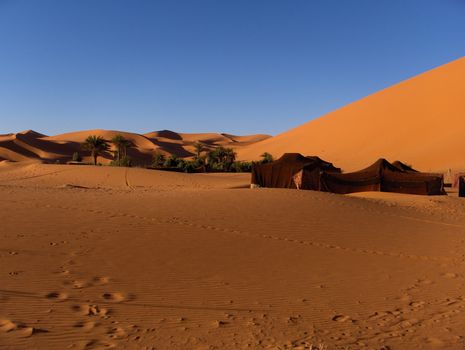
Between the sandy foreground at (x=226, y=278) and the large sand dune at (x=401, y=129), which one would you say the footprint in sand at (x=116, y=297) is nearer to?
the sandy foreground at (x=226, y=278)

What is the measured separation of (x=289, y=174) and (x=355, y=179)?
329 centimetres

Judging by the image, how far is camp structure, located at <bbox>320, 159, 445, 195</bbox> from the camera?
23.7 m

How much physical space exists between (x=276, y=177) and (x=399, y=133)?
35853 millimetres

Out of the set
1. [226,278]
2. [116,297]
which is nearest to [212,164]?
[226,278]

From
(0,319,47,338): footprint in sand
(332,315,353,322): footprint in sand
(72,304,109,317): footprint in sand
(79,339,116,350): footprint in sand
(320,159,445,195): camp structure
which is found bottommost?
(79,339,116,350): footprint in sand

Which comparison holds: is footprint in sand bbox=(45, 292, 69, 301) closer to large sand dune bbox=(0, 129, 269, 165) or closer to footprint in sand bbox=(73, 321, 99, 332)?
footprint in sand bbox=(73, 321, 99, 332)

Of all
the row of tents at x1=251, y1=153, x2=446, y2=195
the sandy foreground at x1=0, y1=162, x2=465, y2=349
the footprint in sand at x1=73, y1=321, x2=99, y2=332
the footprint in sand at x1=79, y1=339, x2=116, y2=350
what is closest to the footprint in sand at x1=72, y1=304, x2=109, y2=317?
the sandy foreground at x1=0, y1=162, x2=465, y2=349

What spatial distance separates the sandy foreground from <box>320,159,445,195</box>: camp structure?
9.37m

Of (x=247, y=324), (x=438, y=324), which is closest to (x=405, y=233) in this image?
(x=438, y=324)

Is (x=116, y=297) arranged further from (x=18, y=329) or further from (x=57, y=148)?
(x=57, y=148)

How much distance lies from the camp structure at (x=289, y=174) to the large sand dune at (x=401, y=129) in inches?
Result: 804

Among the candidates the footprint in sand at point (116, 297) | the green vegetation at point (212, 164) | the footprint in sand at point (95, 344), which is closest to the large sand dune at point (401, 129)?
the green vegetation at point (212, 164)

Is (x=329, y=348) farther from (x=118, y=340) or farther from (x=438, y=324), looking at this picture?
(x=118, y=340)

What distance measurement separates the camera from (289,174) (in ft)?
81.9
